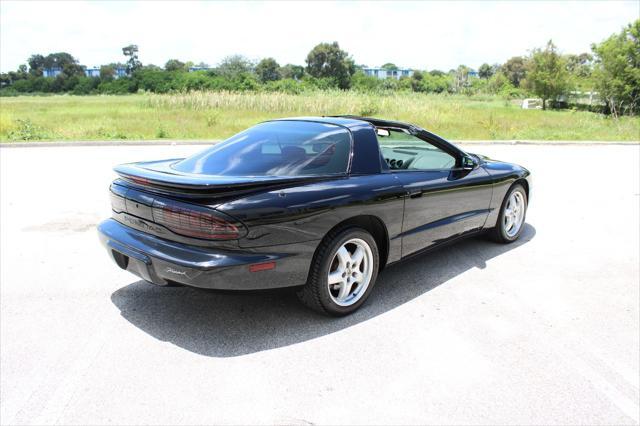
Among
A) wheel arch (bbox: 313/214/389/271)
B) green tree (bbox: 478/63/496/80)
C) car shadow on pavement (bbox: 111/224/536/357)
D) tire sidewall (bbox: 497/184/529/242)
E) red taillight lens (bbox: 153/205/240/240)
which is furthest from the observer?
green tree (bbox: 478/63/496/80)

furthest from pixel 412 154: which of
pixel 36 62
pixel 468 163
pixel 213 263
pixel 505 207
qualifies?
pixel 36 62

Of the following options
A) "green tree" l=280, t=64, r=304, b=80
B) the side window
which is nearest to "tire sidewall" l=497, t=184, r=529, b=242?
the side window

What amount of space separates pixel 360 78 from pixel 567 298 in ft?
287

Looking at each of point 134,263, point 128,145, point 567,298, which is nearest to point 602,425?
point 567,298

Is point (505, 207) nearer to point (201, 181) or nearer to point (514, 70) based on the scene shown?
point (201, 181)

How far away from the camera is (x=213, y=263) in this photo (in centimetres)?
279

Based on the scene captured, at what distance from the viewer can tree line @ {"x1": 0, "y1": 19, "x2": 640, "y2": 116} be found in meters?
42.5

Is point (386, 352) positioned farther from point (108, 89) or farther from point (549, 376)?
point (108, 89)

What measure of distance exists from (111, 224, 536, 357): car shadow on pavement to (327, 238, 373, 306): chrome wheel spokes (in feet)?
0.51

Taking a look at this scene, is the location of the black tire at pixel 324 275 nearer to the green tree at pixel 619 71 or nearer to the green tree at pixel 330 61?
Result: the green tree at pixel 619 71

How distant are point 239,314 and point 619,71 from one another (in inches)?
1932

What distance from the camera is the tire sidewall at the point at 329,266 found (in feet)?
10.4

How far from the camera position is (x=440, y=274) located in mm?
4359

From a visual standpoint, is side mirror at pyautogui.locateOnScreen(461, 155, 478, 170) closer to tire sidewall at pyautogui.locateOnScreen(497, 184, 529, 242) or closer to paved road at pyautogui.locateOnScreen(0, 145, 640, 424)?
tire sidewall at pyautogui.locateOnScreen(497, 184, 529, 242)
